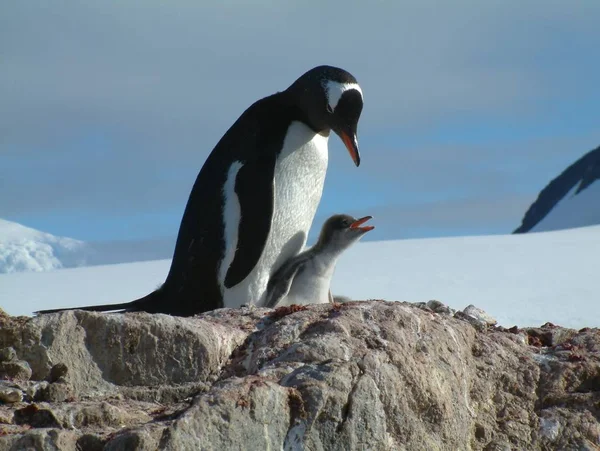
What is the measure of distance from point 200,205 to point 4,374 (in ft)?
11.4

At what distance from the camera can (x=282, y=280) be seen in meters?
5.97

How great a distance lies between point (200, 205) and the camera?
612 cm

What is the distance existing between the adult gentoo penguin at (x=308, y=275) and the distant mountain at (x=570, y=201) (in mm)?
35113

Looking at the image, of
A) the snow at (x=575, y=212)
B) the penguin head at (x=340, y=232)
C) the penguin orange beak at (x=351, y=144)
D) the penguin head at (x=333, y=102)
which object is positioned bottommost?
the penguin head at (x=340, y=232)

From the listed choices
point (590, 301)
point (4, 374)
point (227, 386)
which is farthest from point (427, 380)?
point (590, 301)

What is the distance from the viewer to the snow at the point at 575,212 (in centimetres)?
4031

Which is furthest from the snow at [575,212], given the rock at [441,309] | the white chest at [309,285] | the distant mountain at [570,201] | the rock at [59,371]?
the rock at [59,371]

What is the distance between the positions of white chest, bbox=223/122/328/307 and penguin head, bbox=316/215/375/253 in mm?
288

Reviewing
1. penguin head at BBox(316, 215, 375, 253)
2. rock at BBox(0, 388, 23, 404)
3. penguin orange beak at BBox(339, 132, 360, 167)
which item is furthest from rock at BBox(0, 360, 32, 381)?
penguin head at BBox(316, 215, 375, 253)

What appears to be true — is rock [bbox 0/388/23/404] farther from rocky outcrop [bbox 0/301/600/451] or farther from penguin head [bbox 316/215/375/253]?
penguin head [bbox 316/215/375/253]

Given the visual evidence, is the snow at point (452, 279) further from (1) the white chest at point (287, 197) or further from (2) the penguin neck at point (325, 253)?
(1) the white chest at point (287, 197)

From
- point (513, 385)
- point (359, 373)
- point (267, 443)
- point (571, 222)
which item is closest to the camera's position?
point (267, 443)

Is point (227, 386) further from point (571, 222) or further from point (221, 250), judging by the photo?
point (571, 222)

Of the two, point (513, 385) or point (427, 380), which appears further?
point (513, 385)
